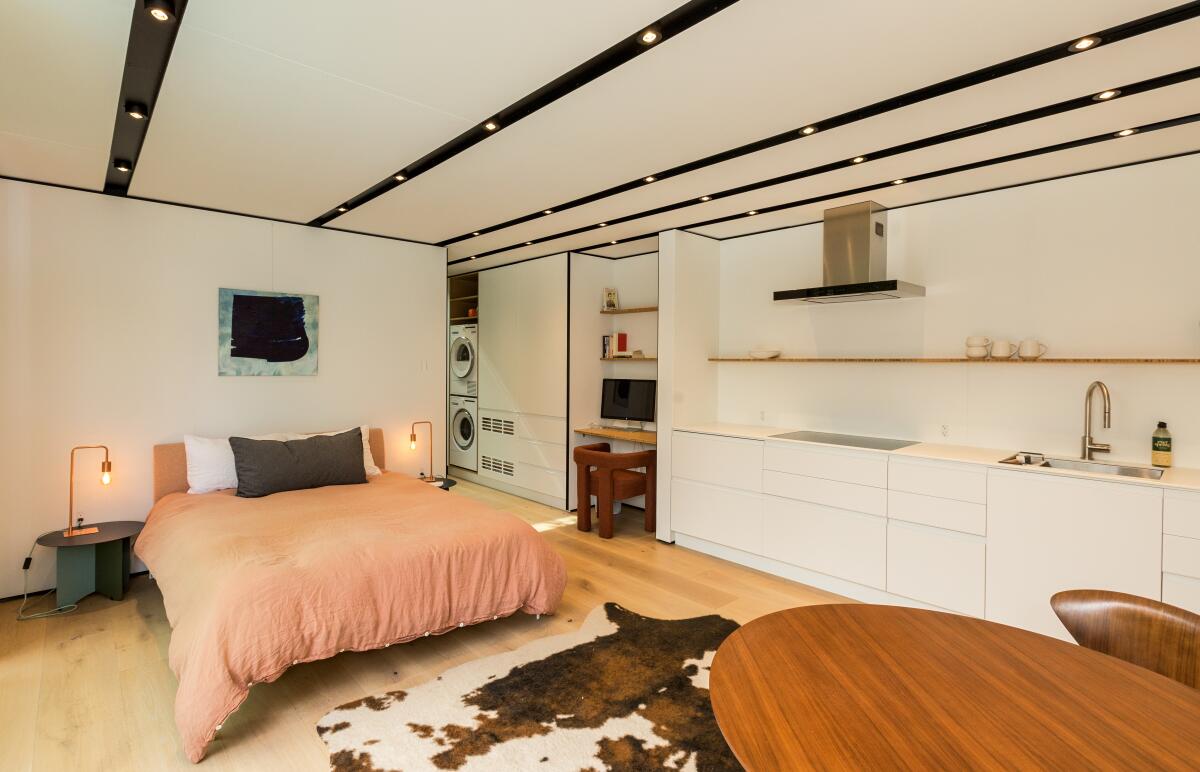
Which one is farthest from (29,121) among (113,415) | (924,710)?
(924,710)

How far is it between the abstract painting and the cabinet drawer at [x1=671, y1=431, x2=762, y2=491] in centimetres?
297

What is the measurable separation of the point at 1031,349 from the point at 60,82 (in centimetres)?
479

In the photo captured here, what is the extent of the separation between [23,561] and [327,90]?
352 cm

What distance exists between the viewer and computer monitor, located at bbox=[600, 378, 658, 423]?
5.53m

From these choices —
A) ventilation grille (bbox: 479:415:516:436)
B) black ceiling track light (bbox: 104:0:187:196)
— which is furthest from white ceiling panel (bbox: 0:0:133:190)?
ventilation grille (bbox: 479:415:516:436)

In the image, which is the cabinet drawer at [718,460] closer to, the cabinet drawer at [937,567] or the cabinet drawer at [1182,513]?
the cabinet drawer at [937,567]

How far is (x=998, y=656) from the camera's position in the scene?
55.5 inches

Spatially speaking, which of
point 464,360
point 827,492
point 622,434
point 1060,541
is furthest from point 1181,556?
point 464,360

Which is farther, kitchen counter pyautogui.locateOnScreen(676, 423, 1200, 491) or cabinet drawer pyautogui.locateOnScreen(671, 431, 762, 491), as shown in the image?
cabinet drawer pyautogui.locateOnScreen(671, 431, 762, 491)

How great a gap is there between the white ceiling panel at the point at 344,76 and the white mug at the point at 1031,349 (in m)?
2.88

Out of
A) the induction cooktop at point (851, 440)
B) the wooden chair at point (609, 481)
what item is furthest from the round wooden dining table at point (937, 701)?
the wooden chair at point (609, 481)

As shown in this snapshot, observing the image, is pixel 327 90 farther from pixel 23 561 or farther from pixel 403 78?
pixel 23 561

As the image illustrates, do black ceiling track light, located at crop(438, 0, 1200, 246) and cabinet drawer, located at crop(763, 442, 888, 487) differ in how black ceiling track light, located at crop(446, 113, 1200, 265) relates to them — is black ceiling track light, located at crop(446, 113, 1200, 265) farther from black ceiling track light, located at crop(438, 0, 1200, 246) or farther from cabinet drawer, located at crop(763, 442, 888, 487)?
cabinet drawer, located at crop(763, 442, 888, 487)

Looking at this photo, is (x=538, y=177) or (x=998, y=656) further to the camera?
(x=538, y=177)
